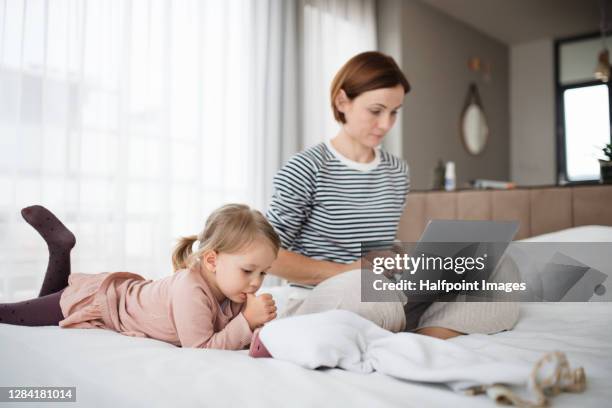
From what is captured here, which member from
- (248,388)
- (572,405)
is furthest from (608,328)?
(248,388)

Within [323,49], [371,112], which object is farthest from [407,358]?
[323,49]

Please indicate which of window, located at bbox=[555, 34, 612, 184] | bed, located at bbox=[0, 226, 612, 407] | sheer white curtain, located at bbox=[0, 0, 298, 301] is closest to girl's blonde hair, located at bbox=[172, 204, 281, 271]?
bed, located at bbox=[0, 226, 612, 407]

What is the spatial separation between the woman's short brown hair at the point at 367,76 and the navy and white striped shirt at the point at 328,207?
200mm

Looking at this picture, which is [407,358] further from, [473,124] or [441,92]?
[473,124]

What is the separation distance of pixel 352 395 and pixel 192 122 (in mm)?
2315

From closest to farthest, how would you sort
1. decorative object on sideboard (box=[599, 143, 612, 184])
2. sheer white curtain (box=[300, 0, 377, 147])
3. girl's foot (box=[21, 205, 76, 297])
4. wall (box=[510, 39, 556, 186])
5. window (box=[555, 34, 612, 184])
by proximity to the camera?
girl's foot (box=[21, 205, 76, 297])
decorative object on sideboard (box=[599, 143, 612, 184])
sheer white curtain (box=[300, 0, 377, 147])
window (box=[555, 34, 612, 184])
wall (box=[510, 39, 556, 186])

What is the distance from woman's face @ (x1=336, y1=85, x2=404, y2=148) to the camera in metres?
1.58

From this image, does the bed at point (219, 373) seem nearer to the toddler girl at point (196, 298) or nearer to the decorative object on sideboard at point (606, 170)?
the toddler girl at point (196, 298)

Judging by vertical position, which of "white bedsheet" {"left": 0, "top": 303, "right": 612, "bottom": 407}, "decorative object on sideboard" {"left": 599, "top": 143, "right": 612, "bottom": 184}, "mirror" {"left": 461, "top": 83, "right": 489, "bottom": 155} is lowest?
"white bedsheet" {"left": 0, "top": 303, "right": 612, "bottom": 407}

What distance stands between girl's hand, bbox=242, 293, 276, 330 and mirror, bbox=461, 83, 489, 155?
3942 mm

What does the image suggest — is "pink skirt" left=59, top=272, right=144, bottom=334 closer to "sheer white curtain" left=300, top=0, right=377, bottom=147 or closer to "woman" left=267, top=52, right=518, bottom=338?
"woman" left=267, top=52, right=518, bottom=338

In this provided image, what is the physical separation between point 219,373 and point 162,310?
40 cm

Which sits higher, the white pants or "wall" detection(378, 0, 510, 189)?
"wall" detection(378, 0, 510, 189)

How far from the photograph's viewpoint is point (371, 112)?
161 centimetres
